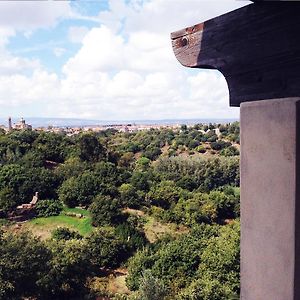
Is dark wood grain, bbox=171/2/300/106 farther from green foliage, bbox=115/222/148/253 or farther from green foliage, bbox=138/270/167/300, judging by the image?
green foliage, bbox=115/222/148/253

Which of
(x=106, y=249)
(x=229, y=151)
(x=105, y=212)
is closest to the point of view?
(x=106, y=249)

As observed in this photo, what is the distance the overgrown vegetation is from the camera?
1327cm

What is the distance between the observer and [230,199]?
2408cm

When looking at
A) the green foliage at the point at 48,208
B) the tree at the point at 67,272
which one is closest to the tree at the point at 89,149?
the green foliage at the point at 48,208

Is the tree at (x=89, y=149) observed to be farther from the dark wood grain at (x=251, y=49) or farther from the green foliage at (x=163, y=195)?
the dark wood grain at (x=251, y=49)

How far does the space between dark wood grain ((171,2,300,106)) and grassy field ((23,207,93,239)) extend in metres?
20.3

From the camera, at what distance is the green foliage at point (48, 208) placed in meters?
23.0

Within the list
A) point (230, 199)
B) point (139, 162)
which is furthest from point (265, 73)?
point (139, 162)

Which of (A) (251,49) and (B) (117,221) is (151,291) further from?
(A) (251,49)

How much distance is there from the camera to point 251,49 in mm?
960

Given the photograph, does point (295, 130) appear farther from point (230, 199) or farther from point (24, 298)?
point (230, 199)

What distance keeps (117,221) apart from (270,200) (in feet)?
69.1

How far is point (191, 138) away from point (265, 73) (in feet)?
148

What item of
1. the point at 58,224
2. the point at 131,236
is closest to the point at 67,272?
the point at 131,236
